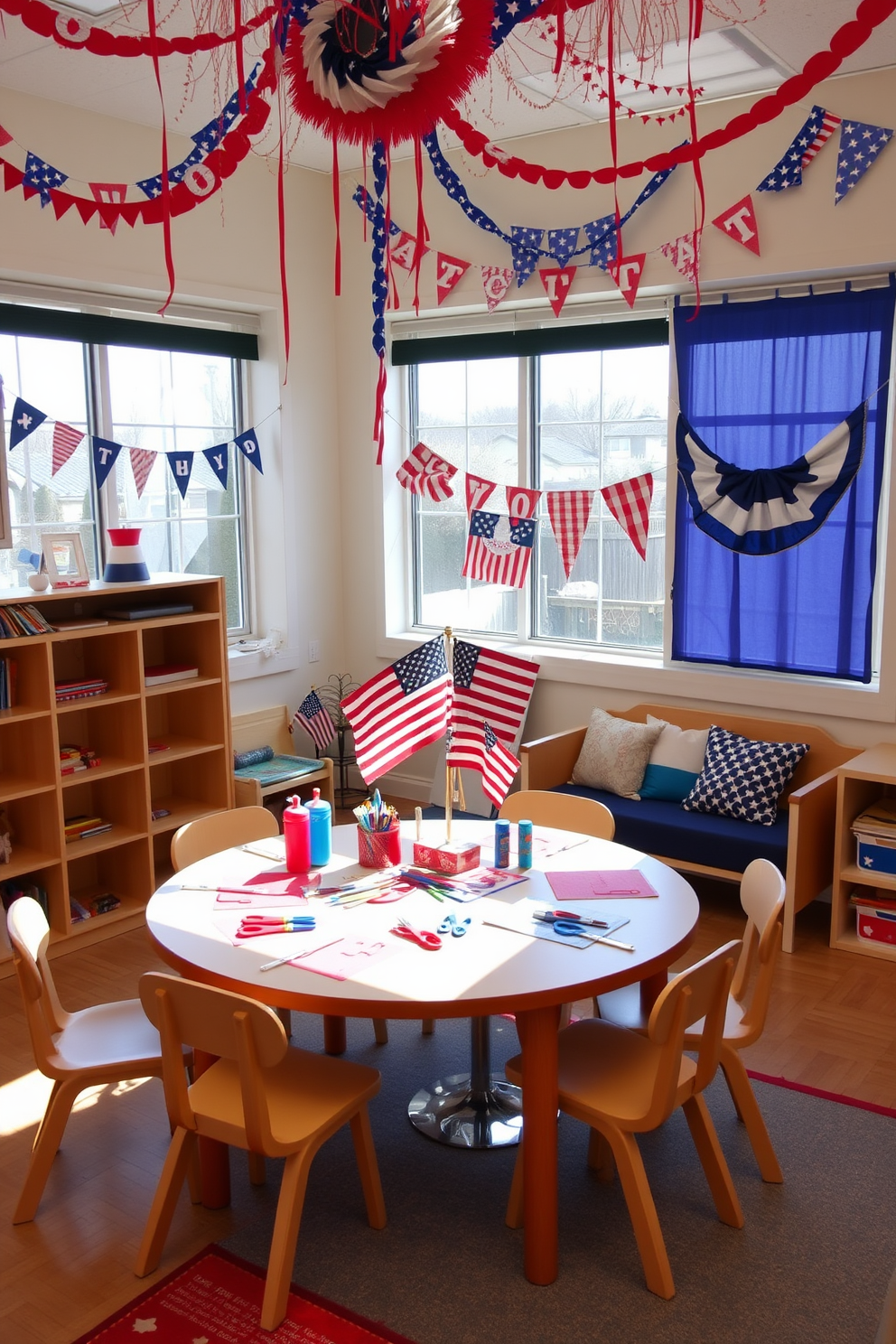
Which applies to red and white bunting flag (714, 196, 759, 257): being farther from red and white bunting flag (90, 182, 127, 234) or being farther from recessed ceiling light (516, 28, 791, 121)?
red and white bunting flag (90, 182, 127, 234)

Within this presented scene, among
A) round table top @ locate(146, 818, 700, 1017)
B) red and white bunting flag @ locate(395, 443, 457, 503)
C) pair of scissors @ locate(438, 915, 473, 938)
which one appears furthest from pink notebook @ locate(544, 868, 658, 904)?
red and white bunting flag @ locate(395, 443, 457, 503)

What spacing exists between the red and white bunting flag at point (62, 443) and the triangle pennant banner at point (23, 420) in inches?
5.3

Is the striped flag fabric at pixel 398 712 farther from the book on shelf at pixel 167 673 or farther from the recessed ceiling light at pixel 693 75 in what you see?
the recessed ceiling light at pixel 693 75

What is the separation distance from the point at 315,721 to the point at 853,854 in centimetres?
266

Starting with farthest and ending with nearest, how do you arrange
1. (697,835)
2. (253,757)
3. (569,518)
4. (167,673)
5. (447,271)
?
(253,757) < (447,271) < (569,518) < (167,673) < (697,835)

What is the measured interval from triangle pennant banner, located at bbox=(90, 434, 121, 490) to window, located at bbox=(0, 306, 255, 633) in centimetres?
11

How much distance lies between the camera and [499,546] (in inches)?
210

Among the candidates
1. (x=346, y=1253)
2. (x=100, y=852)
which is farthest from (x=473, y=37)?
(x=100, y=852)

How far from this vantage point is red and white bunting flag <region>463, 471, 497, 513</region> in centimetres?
529

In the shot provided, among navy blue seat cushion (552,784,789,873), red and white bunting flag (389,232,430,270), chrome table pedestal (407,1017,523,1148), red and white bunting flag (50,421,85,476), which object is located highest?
red and white bunting flag (389,232,430,270)

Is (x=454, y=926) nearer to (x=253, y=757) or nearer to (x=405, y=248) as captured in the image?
(x=253, y=757)

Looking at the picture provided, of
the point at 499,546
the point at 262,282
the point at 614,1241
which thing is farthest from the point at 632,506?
the point at 614,1241

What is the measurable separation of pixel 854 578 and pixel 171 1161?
3383 millimetres

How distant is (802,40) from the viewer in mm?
3898
